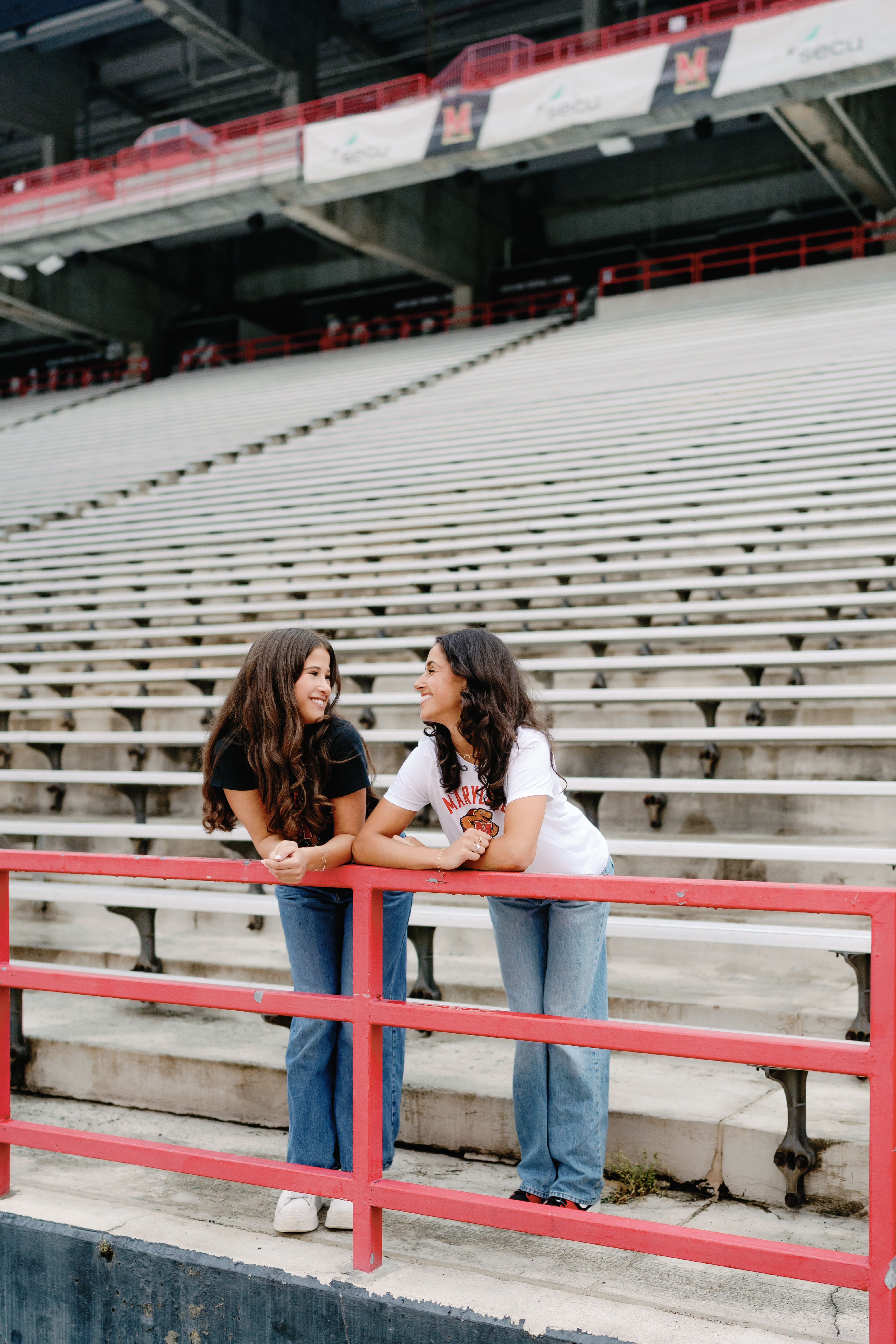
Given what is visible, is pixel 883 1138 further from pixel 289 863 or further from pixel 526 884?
pixel 289 863

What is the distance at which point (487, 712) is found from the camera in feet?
7.93

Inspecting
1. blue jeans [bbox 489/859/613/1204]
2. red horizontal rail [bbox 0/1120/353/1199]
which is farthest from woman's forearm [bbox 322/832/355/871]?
red horizontal rail [bbox 0/1120/353/1199]

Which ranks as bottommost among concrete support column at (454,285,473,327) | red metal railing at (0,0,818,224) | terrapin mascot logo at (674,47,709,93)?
concrete support column at (454,285,473,327)

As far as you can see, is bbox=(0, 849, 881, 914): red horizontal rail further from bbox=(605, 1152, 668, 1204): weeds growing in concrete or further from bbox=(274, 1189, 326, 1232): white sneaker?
bbox=(605, 1152, 668, 1204): weeds growing in concrete

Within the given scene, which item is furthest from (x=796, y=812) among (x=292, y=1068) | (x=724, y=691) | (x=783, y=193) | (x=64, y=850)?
(x=783, y=193)

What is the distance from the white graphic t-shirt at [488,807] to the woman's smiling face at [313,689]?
233mm

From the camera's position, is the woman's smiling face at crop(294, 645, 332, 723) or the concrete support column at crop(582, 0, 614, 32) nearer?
the woman's smiling face at crop(294, 645, 332, 723)

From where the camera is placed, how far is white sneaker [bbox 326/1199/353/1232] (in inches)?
97.0

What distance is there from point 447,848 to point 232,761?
1.94 feet

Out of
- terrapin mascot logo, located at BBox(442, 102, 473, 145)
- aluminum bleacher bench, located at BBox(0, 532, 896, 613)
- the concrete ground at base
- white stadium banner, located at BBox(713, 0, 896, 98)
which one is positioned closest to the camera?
the concrete ground at base

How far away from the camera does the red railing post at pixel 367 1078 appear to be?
221cm

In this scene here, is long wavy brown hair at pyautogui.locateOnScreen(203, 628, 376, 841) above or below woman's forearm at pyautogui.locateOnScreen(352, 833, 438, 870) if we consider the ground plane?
above

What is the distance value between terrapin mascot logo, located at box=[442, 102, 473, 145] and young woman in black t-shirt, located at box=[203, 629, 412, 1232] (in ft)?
45.5

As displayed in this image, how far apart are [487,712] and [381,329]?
20.5 m
